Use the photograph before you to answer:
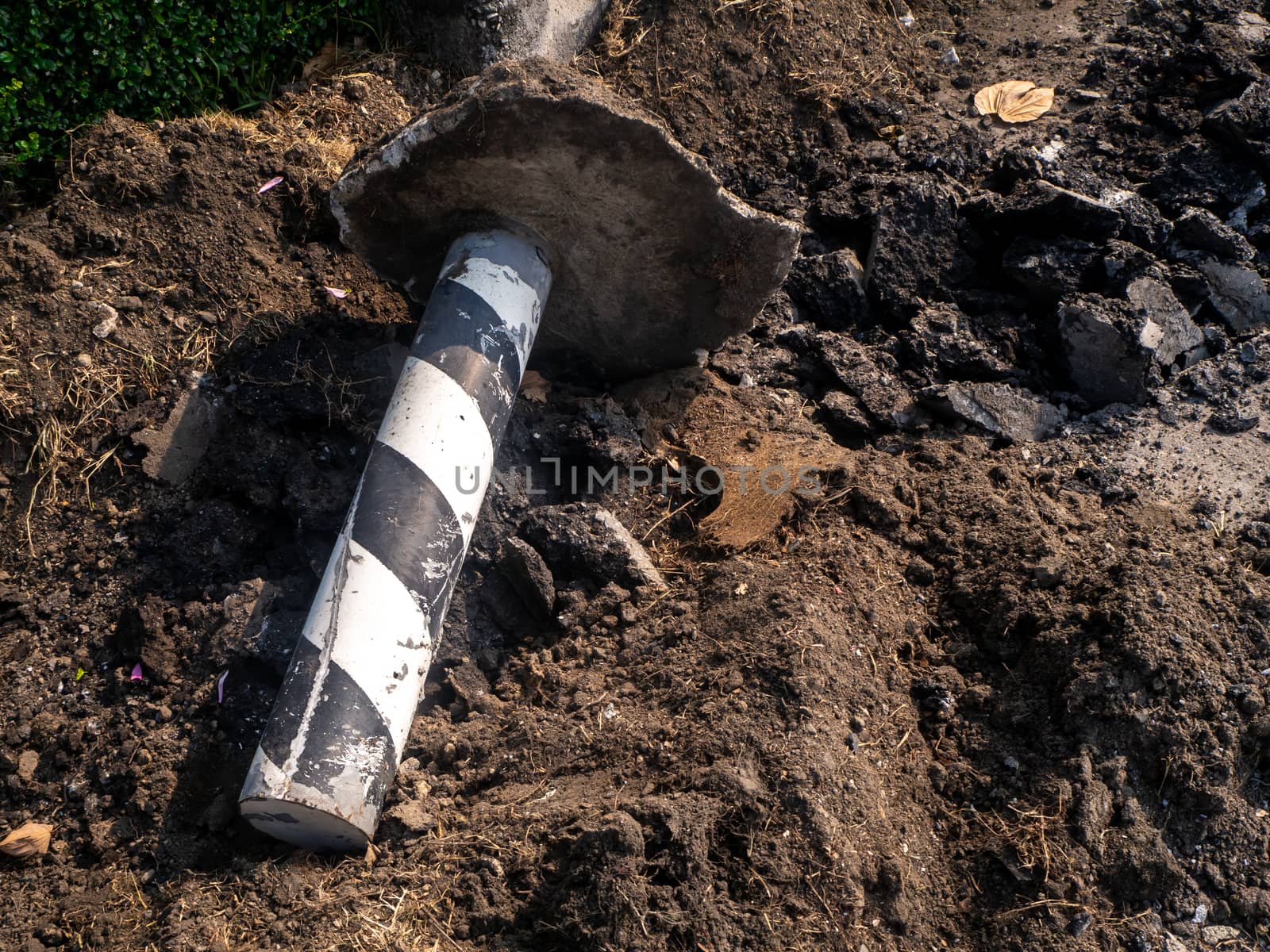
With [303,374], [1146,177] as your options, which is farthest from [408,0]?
[1146,177]

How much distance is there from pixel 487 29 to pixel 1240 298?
3.91m

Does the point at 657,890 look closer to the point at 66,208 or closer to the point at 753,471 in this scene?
the point at 753,471

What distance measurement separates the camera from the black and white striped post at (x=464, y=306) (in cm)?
279

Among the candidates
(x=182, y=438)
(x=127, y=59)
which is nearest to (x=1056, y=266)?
(x=182, y=438)

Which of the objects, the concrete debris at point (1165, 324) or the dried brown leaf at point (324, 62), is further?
the dried brown leaf at point (324, 62)

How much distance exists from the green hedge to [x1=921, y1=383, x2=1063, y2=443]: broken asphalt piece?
362 centimetres

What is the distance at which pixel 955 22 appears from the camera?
5965 mm

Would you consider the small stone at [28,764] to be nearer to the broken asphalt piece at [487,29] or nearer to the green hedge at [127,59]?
the green hedge at [127,59]

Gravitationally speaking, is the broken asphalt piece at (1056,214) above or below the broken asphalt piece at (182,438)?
above

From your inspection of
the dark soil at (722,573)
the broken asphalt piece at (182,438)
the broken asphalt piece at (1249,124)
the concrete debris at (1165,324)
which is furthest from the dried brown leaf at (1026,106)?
the broken asphalt piece at (182,438)

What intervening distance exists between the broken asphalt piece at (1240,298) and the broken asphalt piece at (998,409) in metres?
1.03

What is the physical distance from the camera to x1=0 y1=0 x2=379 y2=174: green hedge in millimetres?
4059

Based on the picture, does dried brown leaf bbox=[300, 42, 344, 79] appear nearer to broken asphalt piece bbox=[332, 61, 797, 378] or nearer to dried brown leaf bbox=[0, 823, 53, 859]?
broken asphalt piece bbox=[332, 61, 797, 378]

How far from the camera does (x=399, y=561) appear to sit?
302 centimetres
